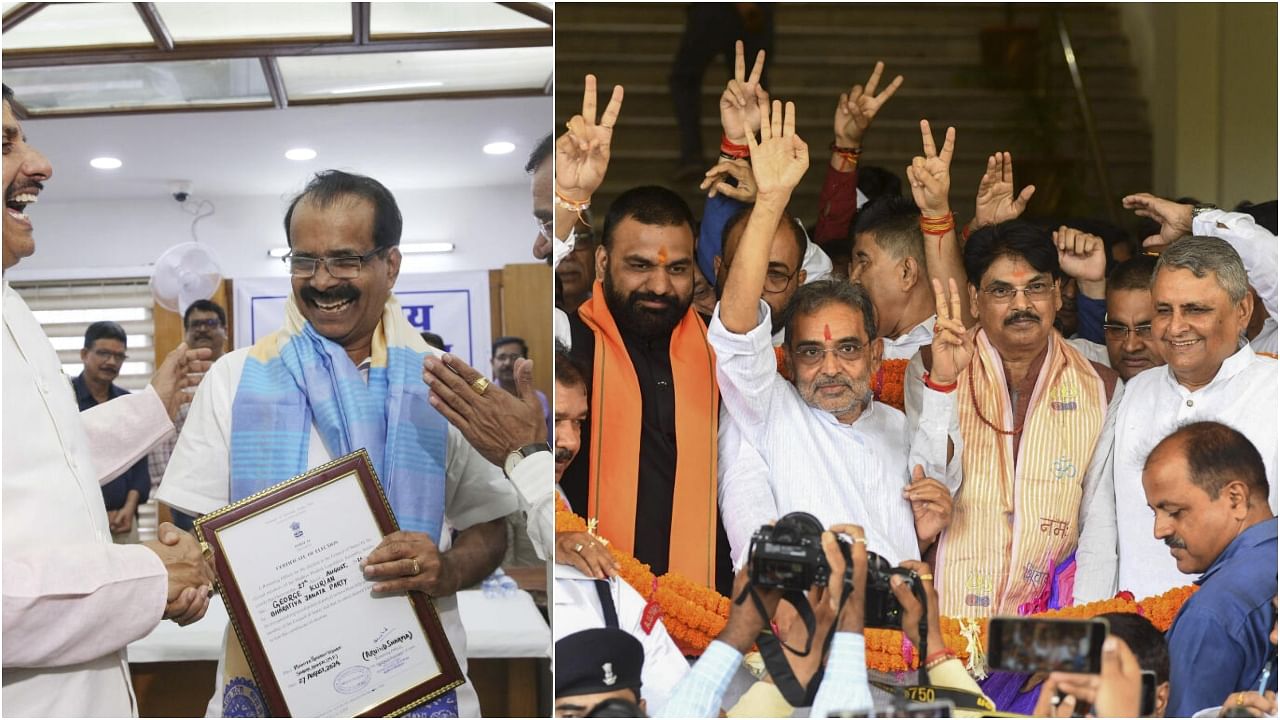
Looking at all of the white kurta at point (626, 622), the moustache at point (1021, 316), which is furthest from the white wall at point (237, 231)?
the moustache at point (1021, 316)

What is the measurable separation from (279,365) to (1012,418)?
1786mm

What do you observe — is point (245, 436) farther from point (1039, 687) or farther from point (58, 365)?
point (1039, 687)

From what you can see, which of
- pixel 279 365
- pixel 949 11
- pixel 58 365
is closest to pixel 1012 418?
pixel 279 365

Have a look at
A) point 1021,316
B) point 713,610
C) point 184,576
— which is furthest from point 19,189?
point 1021,316

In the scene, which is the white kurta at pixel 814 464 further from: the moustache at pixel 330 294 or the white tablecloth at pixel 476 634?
the moustache at pixel 330 294

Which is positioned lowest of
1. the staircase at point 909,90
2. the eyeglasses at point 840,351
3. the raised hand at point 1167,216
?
the eyeglasses at point 840,351

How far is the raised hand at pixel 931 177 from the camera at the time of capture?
10.3 ft

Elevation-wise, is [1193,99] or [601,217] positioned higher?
[1193,99]

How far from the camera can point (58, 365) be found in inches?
111

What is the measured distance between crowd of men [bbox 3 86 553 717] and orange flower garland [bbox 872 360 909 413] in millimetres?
854

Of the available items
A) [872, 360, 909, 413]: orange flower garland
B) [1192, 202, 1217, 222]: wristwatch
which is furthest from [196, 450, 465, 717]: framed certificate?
[1192, 202, 1217, 222]: wristwatch

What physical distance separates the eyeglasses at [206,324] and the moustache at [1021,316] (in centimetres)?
192

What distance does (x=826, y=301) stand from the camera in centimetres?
301

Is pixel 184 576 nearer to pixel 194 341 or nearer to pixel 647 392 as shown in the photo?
pixel 194 341
